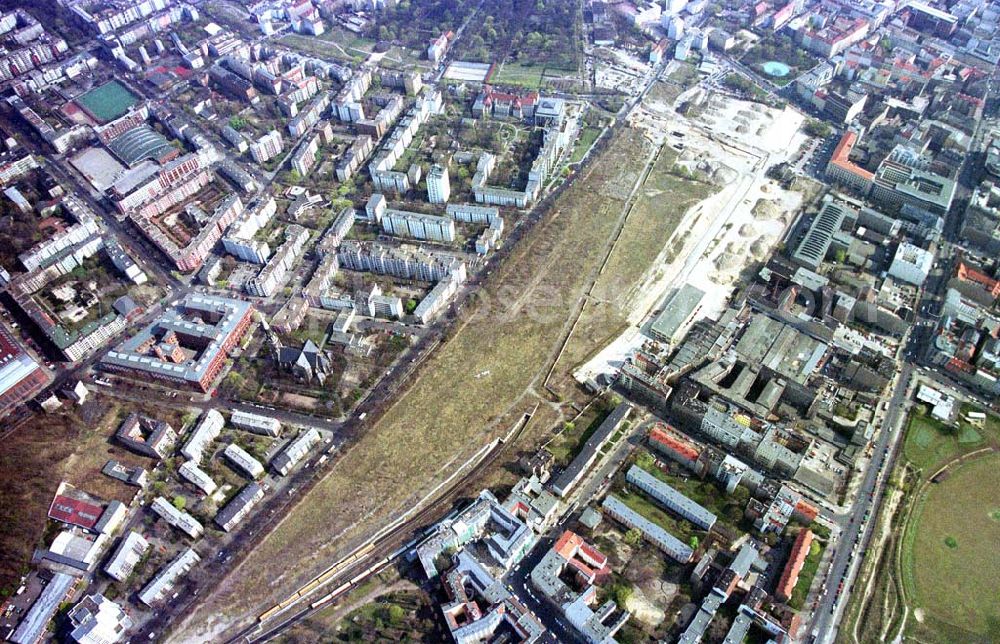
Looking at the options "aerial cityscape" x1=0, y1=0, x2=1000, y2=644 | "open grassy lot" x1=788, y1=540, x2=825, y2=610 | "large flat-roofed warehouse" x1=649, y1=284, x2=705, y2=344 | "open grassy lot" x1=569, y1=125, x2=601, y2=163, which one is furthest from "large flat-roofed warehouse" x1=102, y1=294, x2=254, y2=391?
"open grassy lot" x1=788, y1=540, x2=825, y2=610

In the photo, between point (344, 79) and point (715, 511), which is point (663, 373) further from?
point (344, 79)

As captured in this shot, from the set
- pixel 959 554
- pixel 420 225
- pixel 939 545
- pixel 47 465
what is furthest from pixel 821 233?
pixel 47 465

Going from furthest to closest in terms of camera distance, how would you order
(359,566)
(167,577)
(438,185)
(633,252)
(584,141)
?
(584,141), (438,185), (633,252), (359,566), (167,577)

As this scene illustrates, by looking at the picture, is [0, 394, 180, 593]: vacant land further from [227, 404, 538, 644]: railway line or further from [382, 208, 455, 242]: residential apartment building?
[382, 208, 455, 242]: residential apartment building

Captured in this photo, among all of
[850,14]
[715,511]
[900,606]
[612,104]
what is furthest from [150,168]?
[850,14]

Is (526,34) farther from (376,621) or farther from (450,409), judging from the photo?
(376,621)

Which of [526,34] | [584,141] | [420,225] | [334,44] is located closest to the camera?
[420,225]
